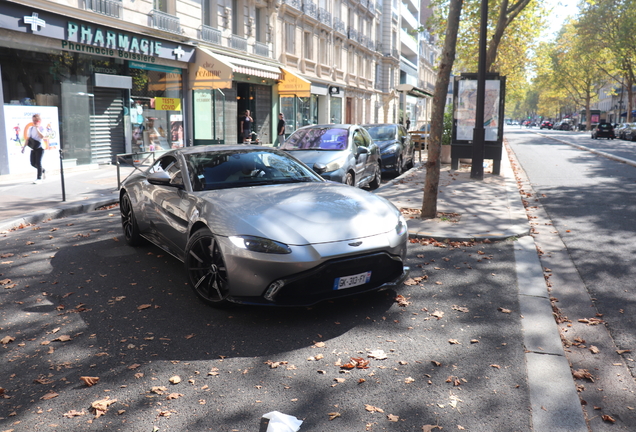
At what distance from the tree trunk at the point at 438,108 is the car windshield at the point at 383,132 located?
7801 millimetres

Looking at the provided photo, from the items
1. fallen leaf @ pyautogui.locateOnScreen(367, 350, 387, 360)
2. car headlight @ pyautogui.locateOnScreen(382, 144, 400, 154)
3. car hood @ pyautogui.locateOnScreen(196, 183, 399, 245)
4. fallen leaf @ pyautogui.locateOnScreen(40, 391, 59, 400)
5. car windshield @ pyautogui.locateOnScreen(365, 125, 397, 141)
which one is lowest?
fallen leaf @ pyautogui.locateOnScreen(40, 391, 59, 400)

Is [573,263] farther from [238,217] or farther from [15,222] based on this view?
[15,222]

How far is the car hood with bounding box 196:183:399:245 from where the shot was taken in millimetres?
4430

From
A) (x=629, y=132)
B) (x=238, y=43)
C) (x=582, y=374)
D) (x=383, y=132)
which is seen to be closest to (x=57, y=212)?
(x=582, y=374)

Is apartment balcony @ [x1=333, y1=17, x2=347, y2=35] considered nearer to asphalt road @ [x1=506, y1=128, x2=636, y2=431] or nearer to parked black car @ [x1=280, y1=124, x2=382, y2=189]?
parked black car @ [x1=280, y1=124, x2=382, y2=189]

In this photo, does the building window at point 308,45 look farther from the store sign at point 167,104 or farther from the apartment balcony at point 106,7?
the apartment balcony at point 106,7

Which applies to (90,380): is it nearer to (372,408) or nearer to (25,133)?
(372,408)

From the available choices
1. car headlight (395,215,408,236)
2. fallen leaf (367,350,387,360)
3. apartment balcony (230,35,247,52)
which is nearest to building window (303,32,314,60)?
apartment balcony (230,35,247,52)

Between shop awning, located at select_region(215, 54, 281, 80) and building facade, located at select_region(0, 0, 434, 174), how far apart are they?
91 millimetres

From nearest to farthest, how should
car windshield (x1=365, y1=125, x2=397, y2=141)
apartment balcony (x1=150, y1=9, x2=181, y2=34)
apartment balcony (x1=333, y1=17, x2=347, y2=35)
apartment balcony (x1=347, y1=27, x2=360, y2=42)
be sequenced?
1. car windshield (x1=365, y1=125, x2=397, y2=141)
2. apartment balcony (x1=150, y1=9, x2=181, y2=34)
3. apartment balcony (x1=333, y1=17, x2=347, y2=35)
4. apartment balcony (x1=347, y1=27, x2=360, y2=42)

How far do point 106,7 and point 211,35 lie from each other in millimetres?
5856

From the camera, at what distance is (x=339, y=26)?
36625 millimetres

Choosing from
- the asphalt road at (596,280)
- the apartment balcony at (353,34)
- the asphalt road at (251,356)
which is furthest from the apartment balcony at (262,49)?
the asphalt road at (251,356)

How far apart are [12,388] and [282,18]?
26.9 meters
